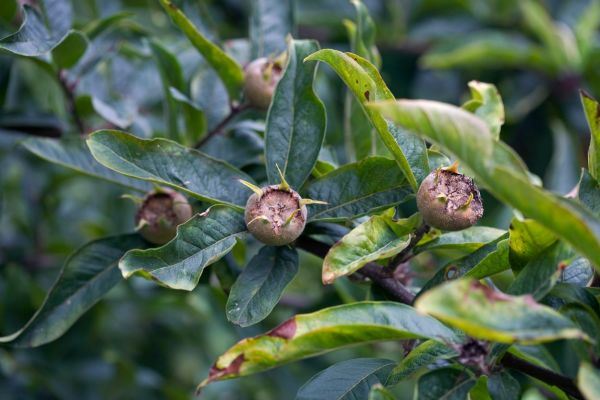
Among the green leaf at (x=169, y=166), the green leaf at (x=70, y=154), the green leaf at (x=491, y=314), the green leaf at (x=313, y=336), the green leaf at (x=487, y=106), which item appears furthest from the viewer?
the green leaf at (x=70, y=154)

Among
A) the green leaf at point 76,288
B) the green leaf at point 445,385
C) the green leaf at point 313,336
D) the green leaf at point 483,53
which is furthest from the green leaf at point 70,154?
the green leaf at point 483,53

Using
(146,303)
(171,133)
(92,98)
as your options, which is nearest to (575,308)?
(171,133)

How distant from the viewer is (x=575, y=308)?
3.24 feet

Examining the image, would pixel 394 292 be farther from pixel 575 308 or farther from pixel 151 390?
pixel 151 390

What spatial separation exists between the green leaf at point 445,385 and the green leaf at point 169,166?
1.35ft

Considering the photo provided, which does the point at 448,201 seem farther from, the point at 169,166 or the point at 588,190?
the point at 169,166

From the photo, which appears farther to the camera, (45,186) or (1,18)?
(45,186)

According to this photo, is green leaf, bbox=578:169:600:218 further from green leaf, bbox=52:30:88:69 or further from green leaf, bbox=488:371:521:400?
green leaf, bbox=52:30:88:69

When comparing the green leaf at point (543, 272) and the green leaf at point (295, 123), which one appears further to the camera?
the green leaf at point (295, 123)

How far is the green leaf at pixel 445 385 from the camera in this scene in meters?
0.99

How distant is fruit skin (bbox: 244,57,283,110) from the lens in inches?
55.9

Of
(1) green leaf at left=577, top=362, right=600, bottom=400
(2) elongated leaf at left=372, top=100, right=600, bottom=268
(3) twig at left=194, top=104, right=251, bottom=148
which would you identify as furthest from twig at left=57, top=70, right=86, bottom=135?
(1) green leaf at left=577, top=362, right=600, bottom=400

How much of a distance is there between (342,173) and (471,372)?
0.38 metres

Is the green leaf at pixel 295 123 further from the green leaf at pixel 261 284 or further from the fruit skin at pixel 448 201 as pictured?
the fruit skin at pixel 448 201
